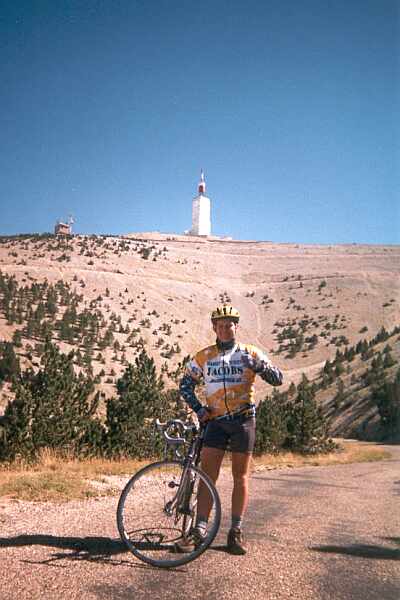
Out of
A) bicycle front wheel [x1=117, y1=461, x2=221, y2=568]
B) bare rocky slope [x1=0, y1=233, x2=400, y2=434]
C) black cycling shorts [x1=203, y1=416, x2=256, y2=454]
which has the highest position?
bare rocky slope [x1=0, y1=233, x2=400, y2=434]

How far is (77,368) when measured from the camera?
36219 mm

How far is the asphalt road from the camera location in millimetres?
3602

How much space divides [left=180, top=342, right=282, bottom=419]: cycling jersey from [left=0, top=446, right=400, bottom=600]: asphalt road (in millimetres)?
1253

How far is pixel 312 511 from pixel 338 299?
205 ft

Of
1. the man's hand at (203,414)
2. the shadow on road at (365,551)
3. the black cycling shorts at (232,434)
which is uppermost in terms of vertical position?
the man's hand at (203,414)

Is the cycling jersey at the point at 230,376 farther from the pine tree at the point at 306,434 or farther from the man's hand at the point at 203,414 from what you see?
the pine tree at the point at 306,434

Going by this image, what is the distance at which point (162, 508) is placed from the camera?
4.76 m

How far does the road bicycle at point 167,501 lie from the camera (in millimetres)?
4418

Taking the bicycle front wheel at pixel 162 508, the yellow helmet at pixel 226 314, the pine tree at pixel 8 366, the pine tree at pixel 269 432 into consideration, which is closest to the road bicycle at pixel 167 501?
the bicycle front wheel at pixel 162 508

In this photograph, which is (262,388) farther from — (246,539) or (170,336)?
(246,539)

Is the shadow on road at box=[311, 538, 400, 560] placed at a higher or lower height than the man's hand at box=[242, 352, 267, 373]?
lower

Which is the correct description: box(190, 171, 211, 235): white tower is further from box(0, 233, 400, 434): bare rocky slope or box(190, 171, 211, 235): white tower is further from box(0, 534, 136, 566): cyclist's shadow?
box(0, 534, 136, 566): cyclist's shadow

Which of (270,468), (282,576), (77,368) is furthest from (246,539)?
(77,368)

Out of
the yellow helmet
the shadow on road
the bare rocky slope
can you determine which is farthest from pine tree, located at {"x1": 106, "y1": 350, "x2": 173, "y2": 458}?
the bare rocky slope
